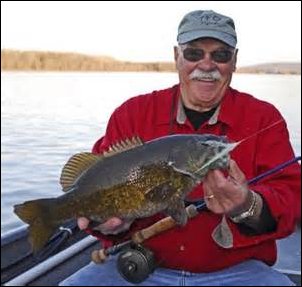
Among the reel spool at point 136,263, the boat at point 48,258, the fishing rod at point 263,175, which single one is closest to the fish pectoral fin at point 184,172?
the fishing rod at point 263,175

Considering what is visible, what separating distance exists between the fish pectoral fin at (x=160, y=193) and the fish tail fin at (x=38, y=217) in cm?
55

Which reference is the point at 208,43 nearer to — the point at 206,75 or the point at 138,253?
the point at 206,75

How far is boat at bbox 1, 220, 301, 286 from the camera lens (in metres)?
5.39

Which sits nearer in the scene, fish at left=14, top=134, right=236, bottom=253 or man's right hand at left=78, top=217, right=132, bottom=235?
fish at left=14, top=134, right=236, bottom=253

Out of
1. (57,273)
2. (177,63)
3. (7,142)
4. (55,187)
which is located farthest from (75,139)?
(177,63)

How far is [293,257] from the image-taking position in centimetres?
837

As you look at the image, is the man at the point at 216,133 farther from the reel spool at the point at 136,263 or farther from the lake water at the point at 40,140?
the lake water at the point at 40,140

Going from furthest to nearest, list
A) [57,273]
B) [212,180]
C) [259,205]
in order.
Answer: [57,273] → [259,205] → [212,180]

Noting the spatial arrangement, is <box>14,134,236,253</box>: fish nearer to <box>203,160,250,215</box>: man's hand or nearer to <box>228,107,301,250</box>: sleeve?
<box>203,160,250,215</box>: man's hand

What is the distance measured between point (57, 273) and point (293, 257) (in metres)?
4.02

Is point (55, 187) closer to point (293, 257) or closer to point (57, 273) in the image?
point (293, 257)

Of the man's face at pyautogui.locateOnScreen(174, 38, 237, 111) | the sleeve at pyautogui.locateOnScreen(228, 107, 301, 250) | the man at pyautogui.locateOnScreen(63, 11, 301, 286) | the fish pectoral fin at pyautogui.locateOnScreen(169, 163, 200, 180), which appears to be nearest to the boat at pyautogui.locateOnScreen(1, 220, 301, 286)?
the man at pyautogui.locateOnScreen(63, 11, 301, 286)

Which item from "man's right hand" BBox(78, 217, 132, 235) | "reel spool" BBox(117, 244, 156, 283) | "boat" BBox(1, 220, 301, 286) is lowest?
"boat" BBox(1, 220, 301, 286)

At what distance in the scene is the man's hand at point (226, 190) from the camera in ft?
9.68
